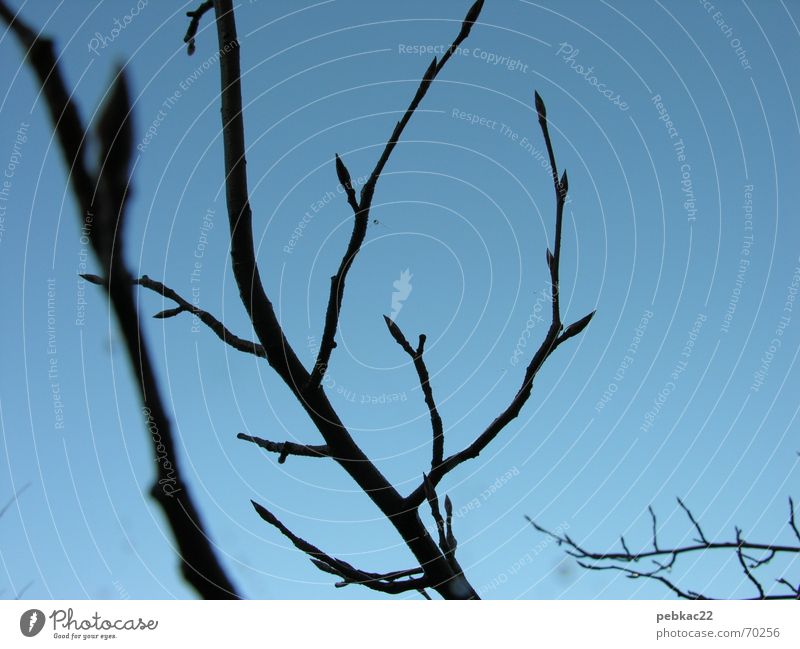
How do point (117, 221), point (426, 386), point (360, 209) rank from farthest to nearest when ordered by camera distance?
point (426, 386)
point (360, 209)
point (117, 221)

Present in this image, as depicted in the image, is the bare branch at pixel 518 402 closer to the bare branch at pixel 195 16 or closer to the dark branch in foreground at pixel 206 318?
the dark branch in foreground at pixel 206 318

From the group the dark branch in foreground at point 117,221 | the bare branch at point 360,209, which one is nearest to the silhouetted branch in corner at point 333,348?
the bare branch at point 360,209

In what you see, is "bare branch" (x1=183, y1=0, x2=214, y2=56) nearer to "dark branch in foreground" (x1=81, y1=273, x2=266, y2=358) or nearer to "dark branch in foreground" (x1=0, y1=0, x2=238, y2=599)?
"dark branch in foreground" (x1=81, y1=273, x2=266, y2=358)

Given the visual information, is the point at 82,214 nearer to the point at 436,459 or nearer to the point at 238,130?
the point at 238,130

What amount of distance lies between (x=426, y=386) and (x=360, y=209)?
0.22m

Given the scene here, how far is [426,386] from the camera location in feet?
2.52

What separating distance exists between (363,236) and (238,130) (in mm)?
162

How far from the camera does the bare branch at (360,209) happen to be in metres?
0.62

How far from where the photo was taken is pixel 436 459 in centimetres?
75

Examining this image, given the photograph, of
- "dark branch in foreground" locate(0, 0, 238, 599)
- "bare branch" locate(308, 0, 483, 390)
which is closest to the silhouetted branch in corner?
"bare branch" locate(308, 0, 483, 390)

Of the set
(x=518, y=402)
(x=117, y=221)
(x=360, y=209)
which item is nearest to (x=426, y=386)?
(x=518, y=402)

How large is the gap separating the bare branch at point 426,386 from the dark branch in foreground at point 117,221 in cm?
35

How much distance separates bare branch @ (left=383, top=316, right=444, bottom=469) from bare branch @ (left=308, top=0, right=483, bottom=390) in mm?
108

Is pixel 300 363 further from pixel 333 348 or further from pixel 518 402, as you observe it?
pixel 518 402
